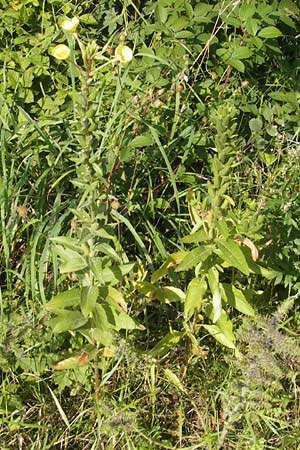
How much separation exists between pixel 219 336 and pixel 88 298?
56 centimetres

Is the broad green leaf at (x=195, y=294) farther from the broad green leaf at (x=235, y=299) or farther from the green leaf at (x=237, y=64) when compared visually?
the green leaf at (x=237, y=64)

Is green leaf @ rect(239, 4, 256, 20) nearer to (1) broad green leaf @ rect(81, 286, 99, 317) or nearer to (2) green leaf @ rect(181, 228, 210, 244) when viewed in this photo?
(2) green leaf @ rect(181, 228, 210, 244)

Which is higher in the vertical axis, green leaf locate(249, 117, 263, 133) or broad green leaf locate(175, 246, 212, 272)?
green leaf locate(249, 117, 263, 133)

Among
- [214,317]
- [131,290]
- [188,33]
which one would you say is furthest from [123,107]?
[214,317]

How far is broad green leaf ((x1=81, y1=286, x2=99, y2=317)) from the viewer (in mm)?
2164

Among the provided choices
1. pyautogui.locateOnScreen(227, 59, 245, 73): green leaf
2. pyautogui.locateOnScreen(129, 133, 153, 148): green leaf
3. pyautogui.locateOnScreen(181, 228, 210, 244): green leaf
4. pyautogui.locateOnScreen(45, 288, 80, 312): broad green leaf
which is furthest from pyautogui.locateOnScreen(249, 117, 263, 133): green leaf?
pyautogui.locateOnScreen(45, 288, 80, 312): broad green leaf

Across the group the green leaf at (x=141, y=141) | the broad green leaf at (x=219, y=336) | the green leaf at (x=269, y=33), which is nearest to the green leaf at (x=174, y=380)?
the broad green leaf at (x=219, y=336)

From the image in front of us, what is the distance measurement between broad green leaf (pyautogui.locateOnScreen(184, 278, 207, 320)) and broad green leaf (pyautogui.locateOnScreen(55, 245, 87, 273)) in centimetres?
39

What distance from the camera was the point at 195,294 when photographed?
238cm

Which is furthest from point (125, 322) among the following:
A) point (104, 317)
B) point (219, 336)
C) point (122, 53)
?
point (122, 53)

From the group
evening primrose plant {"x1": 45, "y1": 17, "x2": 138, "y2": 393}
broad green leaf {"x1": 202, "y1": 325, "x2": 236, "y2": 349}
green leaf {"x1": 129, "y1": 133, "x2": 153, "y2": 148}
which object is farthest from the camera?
green leaf {"x1": 129, "y1": 133, "x2": 153, "y2": 148}

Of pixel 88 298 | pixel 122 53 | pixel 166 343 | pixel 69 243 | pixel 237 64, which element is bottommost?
pixel 166 343

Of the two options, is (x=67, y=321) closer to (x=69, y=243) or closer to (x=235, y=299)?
(x=69, y=243)

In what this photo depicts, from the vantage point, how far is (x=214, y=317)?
2402 mm
